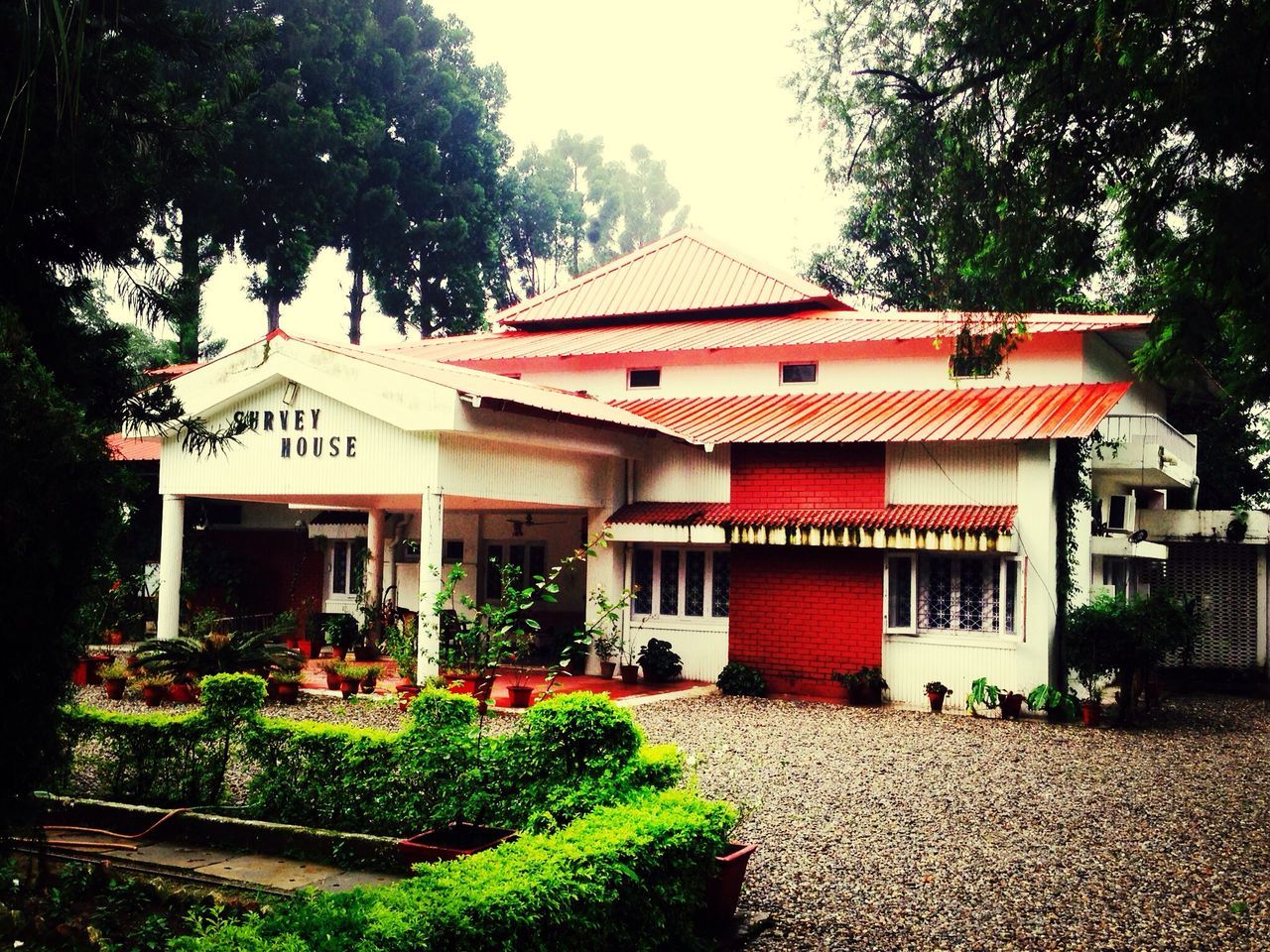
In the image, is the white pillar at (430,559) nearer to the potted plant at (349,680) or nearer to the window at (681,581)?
the potted plant at (349,680)

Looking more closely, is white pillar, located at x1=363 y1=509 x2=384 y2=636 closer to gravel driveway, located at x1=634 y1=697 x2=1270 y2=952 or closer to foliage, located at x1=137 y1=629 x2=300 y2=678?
foliage, located at x1=137 y1=629 x2=300 y2=678

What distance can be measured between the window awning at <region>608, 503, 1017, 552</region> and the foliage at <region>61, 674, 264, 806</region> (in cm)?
986

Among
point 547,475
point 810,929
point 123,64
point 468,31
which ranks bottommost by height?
point 810,929

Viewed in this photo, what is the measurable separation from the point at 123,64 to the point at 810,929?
21.6 ft

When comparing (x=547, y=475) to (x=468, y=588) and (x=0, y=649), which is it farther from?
(x=0, y=649)

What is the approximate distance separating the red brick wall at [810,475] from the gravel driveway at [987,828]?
3397 mm

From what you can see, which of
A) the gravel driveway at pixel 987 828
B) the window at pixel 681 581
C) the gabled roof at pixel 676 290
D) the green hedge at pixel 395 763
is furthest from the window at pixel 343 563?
the green hedge at pixel 395 763

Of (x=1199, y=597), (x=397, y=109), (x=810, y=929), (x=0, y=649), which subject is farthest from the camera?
(x=397, y=109)

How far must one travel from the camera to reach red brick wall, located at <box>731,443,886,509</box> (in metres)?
17.4

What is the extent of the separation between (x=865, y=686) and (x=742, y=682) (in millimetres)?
1891

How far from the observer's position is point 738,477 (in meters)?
18.5

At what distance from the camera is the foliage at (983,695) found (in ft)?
52.2

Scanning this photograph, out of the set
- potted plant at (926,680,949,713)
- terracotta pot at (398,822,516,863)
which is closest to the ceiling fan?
potted plant at (926,680,949,713)

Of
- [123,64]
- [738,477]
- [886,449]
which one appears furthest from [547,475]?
[123,64]
